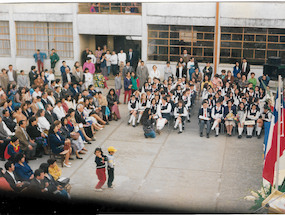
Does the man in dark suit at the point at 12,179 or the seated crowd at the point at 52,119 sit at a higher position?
the seated crowd at the point at 52,119

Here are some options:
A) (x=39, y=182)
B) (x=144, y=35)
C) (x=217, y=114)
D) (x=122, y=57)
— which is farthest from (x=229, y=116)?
(x=144, y=35)

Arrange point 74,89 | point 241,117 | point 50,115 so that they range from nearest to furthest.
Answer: point 50,115 → point 241,117 → point 74,89

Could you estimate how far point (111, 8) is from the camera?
19203mm

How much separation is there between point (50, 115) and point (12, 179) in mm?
3115

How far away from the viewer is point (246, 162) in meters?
11.3

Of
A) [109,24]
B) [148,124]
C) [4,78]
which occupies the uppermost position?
[109,24]

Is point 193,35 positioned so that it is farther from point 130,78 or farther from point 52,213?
point 52,213

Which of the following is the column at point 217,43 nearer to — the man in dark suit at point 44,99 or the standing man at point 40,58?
the standing man at point 40,58

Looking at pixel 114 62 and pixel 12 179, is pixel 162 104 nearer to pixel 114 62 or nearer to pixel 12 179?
pixel 12 179

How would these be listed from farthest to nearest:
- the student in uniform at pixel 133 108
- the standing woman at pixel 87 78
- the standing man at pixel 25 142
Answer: the standing woman at pixel 87 78 < the student in uniform at pixel 133 108 < the standing man at pixel 25 142

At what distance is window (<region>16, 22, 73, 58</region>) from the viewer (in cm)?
1989

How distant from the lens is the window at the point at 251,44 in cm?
1777

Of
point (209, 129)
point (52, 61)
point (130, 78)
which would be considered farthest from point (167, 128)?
point (52, 61)

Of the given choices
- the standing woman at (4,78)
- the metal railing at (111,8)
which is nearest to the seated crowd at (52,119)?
the standing woman at (4,78)
